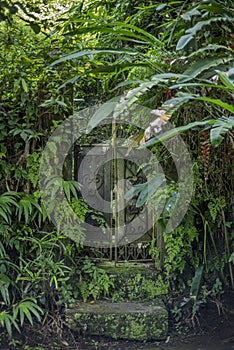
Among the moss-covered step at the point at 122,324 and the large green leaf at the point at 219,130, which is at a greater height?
the large green leaf at the point at 219,130

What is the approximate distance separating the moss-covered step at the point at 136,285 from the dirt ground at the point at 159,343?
Answer: 0.28 meters

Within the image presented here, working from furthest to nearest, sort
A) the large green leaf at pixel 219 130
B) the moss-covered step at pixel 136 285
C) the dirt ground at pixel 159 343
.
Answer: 1. the moss-covered step at pixel 136 285
2. the dirt ground at pixel 159 343
3. the large green leaf at pixel 219 130

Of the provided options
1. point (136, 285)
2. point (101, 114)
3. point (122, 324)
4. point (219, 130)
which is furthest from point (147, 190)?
point (136, 285)

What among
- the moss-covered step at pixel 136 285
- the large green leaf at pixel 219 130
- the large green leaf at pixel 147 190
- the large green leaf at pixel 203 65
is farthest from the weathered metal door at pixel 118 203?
the large green leaf at pixel 219 130

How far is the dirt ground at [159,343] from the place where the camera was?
280cm

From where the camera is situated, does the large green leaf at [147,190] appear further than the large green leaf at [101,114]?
Yes

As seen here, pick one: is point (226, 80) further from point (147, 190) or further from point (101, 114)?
point (147, 190)

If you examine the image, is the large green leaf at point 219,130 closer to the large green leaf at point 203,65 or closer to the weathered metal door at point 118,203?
the large green leaf at point 203,65

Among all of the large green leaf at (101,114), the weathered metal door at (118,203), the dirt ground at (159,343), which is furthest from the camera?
the weathered metal door at (118,203)

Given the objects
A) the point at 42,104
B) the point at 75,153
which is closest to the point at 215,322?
the point at 75,153

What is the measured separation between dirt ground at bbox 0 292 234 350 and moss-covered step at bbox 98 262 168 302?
28 centimetres

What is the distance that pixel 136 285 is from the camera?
3.27m

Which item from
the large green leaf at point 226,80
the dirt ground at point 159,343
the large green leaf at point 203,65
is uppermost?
the large green leaf at point 203,65

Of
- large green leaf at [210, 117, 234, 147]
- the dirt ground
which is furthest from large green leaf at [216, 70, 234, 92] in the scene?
the dirt ground
